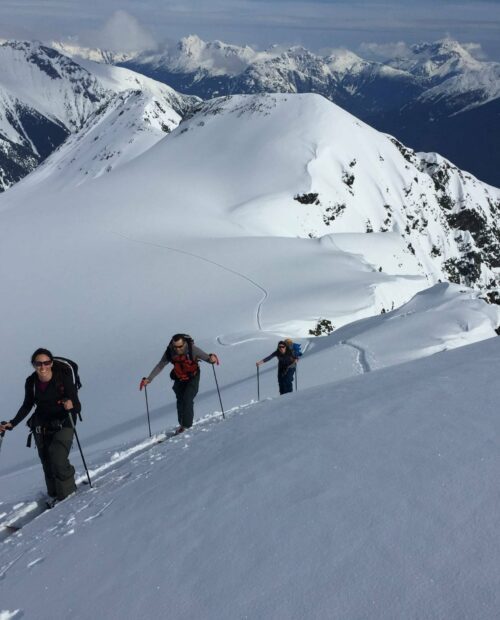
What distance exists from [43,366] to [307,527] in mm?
4501

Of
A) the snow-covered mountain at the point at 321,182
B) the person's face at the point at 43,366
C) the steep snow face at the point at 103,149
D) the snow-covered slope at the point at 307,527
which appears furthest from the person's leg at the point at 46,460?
the steep snow face at the point at 103,149

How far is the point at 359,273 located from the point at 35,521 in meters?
34.6

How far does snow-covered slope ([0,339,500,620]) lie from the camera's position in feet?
11.4

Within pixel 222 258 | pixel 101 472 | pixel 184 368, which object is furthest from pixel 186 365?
pixel 222 258

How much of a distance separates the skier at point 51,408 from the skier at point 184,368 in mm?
2519

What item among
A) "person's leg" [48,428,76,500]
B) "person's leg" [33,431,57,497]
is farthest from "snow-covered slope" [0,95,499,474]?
"person's leg" [48,428,76,500]

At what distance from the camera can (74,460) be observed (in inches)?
452

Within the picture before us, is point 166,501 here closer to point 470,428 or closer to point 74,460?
point 470,428

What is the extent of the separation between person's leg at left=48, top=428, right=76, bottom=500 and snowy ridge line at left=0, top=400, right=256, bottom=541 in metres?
0.44

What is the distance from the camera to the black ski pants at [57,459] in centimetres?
770

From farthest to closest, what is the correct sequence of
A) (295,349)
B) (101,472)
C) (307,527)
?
(295,349)
(101,472)
(307,527)

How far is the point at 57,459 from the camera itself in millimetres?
7801

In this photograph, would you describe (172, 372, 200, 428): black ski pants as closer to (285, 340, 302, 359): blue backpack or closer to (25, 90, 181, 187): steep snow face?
(285, 340, 302, 359): blue backpack

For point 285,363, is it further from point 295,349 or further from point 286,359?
point 295,349
